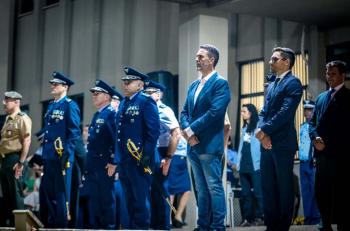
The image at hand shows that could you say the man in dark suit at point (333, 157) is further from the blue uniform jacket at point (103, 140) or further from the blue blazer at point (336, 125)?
the blue uniform jacket at point (103, 140)

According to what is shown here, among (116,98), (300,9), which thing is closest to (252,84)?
(300,9)

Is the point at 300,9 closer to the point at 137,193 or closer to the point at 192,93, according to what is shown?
the point at 192,93

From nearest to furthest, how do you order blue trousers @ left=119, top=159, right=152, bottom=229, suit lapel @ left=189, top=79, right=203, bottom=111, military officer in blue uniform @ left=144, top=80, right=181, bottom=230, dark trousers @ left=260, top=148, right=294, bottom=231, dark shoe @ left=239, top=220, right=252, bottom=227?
dark trousers @ left=260, top=148, right=294, bottom=231, suit lapel @ left=189, top=79, right=203, bottom=111, blue trousers @ left=119, top=159, right=152, bottom=229, military officer in blue uniform @ left=144, top=80, right=181, bottom=230, dark shoe @ left=239, top=220, right=252, bottom=227

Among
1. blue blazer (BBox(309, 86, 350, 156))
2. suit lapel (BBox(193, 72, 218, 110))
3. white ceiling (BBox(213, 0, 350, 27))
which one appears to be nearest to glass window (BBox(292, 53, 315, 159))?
white ceiling (BBox(213, 0, 350, 27))

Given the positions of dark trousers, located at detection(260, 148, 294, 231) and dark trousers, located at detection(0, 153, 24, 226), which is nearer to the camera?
dark trousers, located at detection(260, 148, 294, 231)

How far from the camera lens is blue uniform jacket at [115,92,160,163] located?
8367 millimetres

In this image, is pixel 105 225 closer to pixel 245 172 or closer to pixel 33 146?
pixel 245 172

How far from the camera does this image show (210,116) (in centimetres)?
739

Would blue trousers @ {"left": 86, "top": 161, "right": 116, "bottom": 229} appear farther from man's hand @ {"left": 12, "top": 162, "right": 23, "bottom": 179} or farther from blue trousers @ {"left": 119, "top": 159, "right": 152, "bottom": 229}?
man's hand @ {"left": 12, "top": 162, "right": 23, "bottom": 179}

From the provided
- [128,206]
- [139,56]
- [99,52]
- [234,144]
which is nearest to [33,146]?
[99,52]

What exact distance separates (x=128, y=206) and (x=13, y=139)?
2650 mm

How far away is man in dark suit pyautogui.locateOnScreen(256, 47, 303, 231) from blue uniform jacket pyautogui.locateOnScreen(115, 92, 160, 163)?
4.97ft

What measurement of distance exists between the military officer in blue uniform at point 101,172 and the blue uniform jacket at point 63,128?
236mm

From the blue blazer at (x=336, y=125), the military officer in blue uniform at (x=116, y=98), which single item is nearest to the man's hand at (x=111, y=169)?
the military officer in blue uniform at (x=116, y=98)
